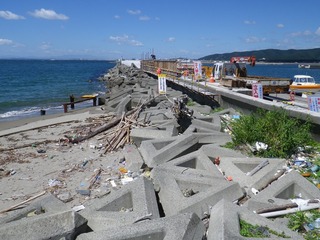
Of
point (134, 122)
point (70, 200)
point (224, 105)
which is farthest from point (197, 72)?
point (70, 200)

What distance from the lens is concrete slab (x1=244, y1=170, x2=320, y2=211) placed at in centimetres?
454

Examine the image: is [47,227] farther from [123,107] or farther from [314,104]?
[123,107]

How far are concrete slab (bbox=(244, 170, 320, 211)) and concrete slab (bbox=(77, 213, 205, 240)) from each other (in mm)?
1307

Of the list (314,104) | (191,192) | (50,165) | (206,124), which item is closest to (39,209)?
(191,192)

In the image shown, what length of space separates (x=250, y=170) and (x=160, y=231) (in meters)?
3.31

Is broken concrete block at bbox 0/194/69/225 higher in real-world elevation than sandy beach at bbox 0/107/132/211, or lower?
higher

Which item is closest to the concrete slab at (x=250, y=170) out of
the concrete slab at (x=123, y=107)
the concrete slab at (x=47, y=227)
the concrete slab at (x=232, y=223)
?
the concrete slab at (x=232, y=223)

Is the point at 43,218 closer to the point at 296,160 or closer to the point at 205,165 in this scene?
the point at 205,165

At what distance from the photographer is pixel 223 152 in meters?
6.90

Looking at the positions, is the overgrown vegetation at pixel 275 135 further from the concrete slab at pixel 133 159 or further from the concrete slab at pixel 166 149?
the concrete slab at pixel 133 159

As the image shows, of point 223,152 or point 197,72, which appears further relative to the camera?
point 197,72

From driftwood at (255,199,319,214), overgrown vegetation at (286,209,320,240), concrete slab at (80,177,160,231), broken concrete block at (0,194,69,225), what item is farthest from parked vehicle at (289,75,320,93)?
broken concrete block at (0,194,69,225)

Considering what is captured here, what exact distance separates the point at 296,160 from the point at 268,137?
77 centimetres

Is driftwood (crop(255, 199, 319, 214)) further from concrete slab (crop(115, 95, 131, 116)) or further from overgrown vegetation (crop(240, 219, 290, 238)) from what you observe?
concrete slab (crop(115, 95, 131, 116))
